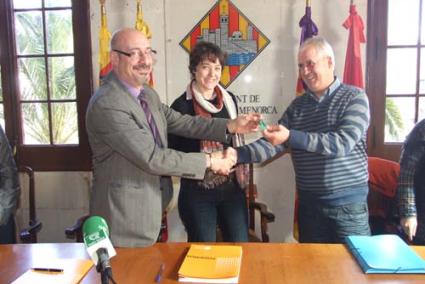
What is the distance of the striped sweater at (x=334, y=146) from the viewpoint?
196 centimetres

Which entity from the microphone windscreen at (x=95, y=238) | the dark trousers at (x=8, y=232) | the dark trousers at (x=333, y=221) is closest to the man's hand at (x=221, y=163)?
the dark trousers at (x=333, y=221)

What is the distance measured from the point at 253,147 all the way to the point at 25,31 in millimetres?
2181

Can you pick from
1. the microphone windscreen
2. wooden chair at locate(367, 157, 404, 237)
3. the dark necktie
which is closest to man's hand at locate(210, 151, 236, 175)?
the dark necktie

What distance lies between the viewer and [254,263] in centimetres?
148

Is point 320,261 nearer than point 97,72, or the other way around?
point 320,261

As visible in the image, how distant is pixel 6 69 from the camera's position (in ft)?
11.0

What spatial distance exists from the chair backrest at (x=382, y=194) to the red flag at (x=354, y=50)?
0.59 metres

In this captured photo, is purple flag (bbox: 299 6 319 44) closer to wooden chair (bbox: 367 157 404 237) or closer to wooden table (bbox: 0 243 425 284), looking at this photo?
wooden chair (bbox: 367 157 404 237)

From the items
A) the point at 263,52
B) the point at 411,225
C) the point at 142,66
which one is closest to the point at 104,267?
the point at 142,66

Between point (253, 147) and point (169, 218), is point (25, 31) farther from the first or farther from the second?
point (253, 147)

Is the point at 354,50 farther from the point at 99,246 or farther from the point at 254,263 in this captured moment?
the point at 99,246

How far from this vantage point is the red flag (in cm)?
291

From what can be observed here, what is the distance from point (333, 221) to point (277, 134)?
1.61ft

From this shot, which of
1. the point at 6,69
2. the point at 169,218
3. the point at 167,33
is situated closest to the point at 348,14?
the point at 167,33
